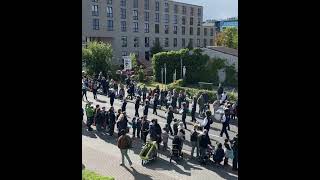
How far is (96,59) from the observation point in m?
45.5

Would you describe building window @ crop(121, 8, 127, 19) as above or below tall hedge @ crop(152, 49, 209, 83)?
above

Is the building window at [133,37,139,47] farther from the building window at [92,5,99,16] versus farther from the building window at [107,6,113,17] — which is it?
the building window at [92,5,99,16]

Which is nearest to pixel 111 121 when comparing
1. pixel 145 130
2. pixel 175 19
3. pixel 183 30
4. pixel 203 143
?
pixel 145 130

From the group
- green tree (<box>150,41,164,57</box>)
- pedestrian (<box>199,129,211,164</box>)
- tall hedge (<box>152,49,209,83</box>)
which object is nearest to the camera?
pedestrian (<box>199,129,211,164</box>)

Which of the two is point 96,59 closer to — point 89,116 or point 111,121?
point 89,116

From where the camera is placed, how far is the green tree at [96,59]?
1781 inches

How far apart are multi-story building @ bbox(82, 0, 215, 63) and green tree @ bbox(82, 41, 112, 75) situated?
14543 mm

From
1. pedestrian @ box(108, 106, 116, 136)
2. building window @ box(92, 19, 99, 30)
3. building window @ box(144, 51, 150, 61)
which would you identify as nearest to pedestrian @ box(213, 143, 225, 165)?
pedestrian @ box(108, 106, 116, 136)

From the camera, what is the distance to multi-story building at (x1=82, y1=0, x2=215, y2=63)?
66062 millimetres
